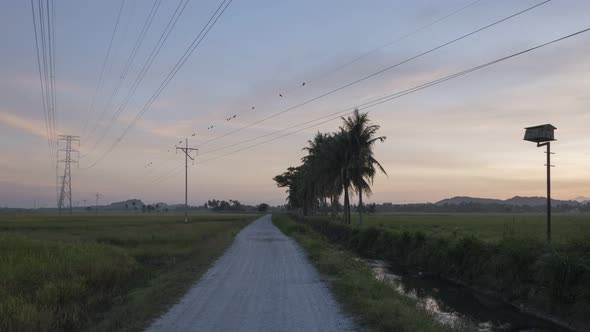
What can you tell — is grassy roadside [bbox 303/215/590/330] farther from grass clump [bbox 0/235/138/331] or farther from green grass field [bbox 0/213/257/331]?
grass clump [bbox 0/235/138/331]

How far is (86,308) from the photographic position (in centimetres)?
1219

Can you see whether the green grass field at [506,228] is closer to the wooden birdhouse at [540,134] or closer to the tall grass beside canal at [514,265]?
the tall grass beside canal at [514,265]

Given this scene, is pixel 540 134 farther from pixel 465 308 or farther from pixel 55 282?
pixel 55 282

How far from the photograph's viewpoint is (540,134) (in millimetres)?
16156

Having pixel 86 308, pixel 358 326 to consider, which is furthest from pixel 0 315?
pixel 358 326

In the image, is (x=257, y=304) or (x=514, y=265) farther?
(x=514, y=265)

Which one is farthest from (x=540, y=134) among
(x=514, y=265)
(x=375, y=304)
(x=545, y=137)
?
(x=375, y=304)

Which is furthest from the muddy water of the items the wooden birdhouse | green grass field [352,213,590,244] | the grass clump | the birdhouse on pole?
the grass clump

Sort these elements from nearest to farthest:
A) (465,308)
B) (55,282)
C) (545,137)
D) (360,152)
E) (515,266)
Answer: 1. (465,308)
2. (55,282)
3. (515,266)
4. (545,137)
5. (360,152)

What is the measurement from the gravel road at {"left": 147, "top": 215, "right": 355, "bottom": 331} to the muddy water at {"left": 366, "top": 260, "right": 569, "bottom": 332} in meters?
2.59

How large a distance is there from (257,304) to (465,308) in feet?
20.4

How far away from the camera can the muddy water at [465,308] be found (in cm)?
1148

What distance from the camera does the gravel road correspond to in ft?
29.5

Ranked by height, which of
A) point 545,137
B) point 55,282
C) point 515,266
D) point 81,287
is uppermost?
point 545,137
